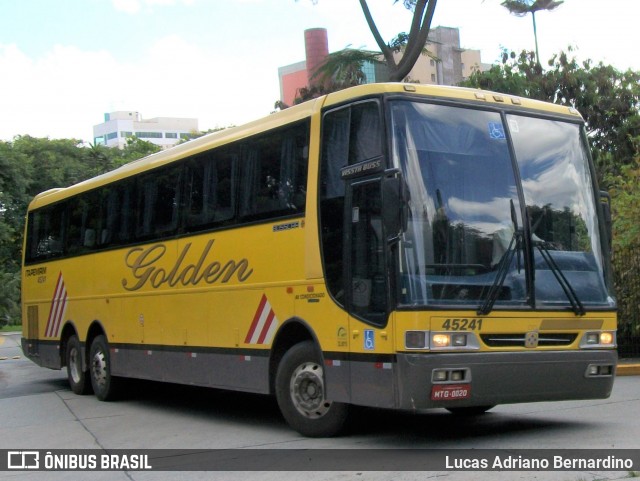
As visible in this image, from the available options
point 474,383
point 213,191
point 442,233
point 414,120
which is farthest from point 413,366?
point 213,191

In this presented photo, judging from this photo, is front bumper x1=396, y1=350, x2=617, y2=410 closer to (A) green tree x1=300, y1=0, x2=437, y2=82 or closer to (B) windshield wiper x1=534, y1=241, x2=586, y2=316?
(B) windshield wiper x1=534, y1=241, x2=586, y2=316

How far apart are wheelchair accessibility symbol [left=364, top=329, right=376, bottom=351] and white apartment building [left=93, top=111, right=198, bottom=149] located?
169218mm

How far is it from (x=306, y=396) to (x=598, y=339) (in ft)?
9.88

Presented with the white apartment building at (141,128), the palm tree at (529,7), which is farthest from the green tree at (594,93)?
the white apartment building at (141,128)

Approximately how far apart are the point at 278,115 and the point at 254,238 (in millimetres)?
1425

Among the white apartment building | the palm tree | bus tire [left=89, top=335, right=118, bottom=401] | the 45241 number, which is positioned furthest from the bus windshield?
the white apartment building

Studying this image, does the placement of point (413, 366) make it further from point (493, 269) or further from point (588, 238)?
point (588, 238)

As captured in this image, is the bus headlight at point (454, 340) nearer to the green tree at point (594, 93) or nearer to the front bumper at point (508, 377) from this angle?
the front bumper at point (508, 377)

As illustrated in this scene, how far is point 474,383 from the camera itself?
8.28 meters

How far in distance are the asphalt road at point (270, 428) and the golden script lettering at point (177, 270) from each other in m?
1.82

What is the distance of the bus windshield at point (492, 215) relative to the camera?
8.36m

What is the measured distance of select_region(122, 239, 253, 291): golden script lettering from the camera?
1098 cm

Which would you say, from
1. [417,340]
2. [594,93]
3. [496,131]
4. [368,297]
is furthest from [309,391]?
[594,93]

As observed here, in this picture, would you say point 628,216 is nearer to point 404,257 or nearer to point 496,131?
point 496,131
